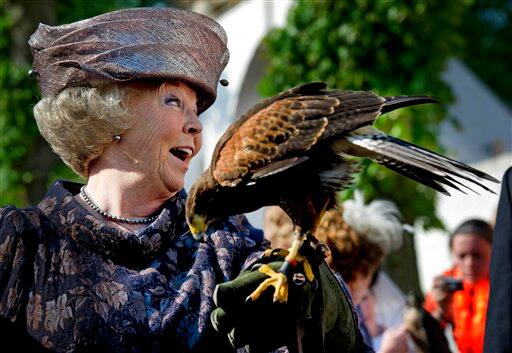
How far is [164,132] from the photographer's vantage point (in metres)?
2.74

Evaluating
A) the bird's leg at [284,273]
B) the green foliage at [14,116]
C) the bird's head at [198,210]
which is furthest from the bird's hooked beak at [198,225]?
the green foliage at [14,116]

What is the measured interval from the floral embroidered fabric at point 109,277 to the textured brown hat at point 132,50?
0.36m

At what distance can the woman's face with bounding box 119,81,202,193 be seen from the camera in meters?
2.75

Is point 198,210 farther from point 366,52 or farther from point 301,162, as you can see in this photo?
point 366,52

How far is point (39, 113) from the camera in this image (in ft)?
9.53

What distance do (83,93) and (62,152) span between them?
0.70 ft

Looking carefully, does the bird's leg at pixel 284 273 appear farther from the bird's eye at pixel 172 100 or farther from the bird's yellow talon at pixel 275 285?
the bird's eye at pixel 172 100

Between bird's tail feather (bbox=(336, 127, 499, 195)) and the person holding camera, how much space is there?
9.01ft

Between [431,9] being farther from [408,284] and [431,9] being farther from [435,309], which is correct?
[435,309]

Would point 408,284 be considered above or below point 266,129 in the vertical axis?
below

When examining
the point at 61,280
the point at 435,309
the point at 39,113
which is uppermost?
the point at 39,113

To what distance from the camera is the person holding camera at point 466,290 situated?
4.95 meters

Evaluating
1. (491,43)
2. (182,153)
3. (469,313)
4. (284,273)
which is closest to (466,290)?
(469,313)

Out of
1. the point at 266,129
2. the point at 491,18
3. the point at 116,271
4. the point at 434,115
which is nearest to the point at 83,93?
the point at 116,271
